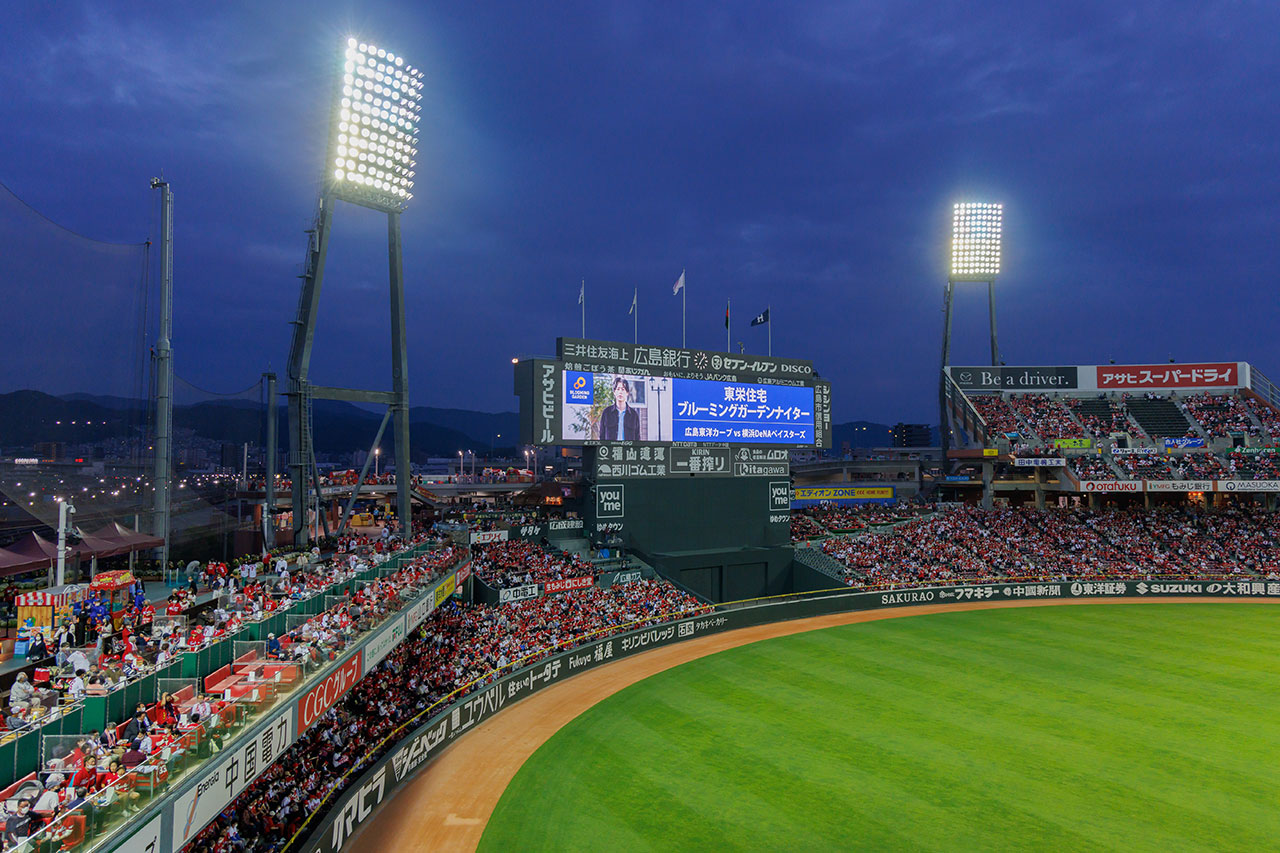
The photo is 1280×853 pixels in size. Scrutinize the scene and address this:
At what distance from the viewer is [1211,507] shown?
4462 cm

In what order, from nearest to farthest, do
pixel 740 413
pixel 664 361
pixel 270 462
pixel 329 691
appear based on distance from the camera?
pixel 329 691 < pixel 270 462 < pixel 664 361 < pixel 740 413

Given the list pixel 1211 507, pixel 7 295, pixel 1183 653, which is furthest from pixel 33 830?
pixel 1211 507

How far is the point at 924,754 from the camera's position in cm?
1720

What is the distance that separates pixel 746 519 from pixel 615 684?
1393 centimetres

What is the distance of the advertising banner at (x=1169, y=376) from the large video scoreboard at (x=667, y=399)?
28.8 m

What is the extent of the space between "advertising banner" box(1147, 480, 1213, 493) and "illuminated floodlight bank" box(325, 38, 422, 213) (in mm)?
45318

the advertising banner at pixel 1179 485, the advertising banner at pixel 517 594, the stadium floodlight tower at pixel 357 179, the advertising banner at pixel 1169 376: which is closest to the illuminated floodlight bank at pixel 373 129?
the stadium floodlight tower at pixel 357 179

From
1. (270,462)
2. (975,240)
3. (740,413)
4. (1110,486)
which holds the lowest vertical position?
(1110,486)

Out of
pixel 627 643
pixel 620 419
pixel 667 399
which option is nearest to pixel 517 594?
pixel 627 643

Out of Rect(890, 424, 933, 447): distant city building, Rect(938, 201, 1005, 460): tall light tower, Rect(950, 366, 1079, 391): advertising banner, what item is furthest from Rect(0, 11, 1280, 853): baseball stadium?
Rect(890, 424, 933, 447): distant city building

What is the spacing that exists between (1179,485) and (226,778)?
50510 millimetres

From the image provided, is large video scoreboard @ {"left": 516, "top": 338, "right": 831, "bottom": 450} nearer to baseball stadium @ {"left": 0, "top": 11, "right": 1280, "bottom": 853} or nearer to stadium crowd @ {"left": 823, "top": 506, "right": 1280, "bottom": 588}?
baseball stadium @ {"left": 0, "top": 11, "right": 1280, "bottom": 853}

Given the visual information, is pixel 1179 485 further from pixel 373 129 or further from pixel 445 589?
pixel 373 129

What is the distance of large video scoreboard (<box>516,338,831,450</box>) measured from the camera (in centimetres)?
2848
